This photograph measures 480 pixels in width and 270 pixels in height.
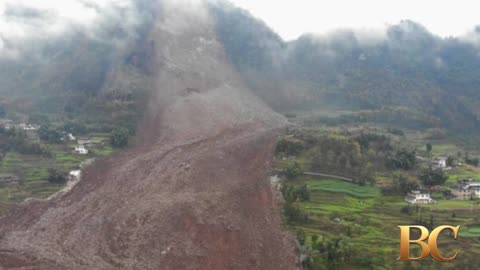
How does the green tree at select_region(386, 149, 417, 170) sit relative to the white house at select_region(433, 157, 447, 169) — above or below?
above

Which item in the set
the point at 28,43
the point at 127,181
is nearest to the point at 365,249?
the point at 127,181

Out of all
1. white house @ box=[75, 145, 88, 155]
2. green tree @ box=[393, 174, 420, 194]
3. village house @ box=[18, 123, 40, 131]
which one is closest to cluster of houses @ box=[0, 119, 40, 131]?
village house @ box=[18, 123, 40, 131]

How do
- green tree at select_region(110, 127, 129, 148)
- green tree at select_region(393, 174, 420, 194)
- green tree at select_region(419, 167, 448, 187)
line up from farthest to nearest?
green tree at select_region(110, 127, 129, 148)
green tree at select_region(419, 167, 448, 187)
green tree at select_region(393, 174, 420, 194)

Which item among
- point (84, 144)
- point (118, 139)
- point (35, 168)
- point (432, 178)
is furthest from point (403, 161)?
point (35, 168)

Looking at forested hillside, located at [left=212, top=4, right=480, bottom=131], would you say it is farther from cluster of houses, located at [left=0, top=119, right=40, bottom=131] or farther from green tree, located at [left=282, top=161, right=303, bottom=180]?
cluster of houses, located at [left=0, top=119, right=40, bottom=131]

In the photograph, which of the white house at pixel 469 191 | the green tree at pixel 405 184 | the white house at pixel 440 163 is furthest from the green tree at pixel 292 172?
the white house at pixel 440 163

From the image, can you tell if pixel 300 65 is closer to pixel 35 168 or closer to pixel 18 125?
pixel 18 125

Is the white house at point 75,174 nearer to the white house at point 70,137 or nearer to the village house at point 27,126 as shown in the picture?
the white house at point 70,137

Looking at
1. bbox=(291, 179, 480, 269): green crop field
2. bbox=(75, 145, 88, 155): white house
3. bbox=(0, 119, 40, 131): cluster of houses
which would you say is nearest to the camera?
bbox=(291, 179, 480, 269): green crop field
